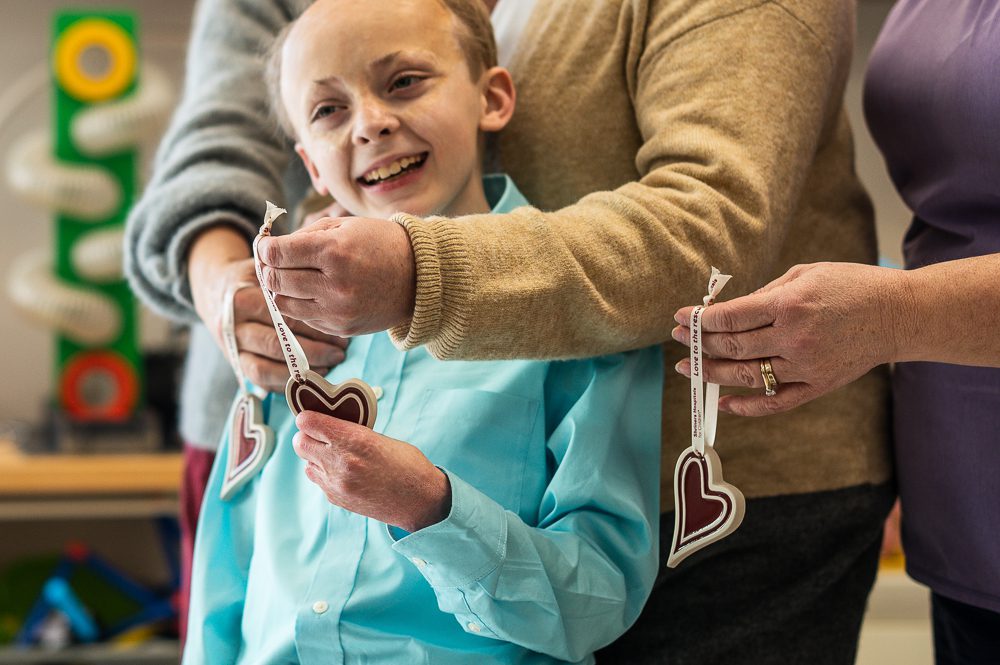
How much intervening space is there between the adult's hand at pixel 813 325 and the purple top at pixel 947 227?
238 millimetres

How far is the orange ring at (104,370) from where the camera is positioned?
2.82 metres

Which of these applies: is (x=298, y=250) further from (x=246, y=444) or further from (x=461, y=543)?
(x=246, y=444)

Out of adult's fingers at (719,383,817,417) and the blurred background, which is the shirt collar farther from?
the blurred background

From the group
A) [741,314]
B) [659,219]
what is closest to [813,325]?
[741,314]

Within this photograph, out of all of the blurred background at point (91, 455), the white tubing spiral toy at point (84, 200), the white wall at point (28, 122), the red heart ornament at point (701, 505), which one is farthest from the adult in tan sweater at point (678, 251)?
the white wall at point (28, 122)

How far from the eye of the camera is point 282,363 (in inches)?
40.1

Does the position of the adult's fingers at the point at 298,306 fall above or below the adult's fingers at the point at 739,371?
above

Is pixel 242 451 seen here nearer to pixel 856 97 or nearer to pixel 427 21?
pixel 427 21

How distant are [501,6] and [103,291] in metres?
1.91

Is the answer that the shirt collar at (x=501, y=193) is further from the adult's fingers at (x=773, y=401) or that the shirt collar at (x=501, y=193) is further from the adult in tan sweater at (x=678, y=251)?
the adult's fingers at (x=773, y=401)

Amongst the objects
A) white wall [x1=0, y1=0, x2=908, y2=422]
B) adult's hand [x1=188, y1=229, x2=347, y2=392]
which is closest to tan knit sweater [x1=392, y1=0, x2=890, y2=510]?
adult's hand [x1=188, y1=229, x2=347, y2=392]

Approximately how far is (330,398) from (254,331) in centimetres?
21

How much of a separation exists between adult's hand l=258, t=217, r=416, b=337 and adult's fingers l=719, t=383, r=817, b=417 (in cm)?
26

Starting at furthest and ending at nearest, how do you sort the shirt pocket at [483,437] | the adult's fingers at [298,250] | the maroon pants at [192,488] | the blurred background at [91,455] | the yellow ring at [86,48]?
the yellow ring at [86,48] < the blurred background at [91,455] < the maroon pants at [192,488] < the shirt pocket at [483,437] < the adult's fingers at [298,250]
